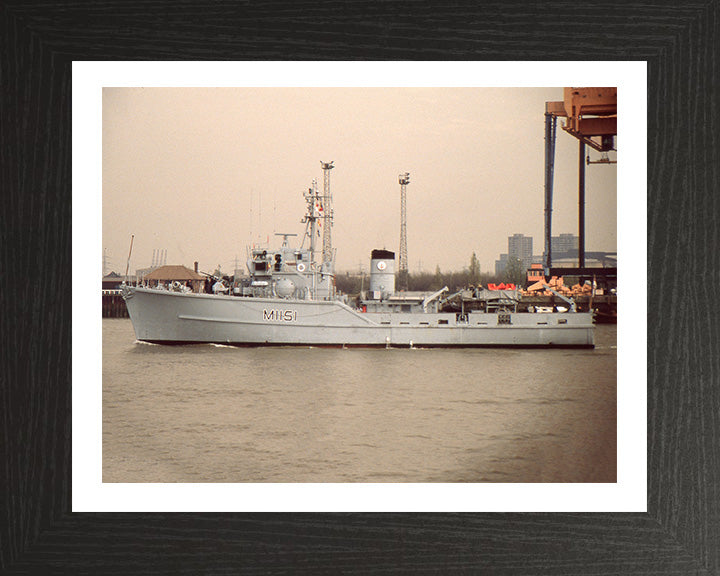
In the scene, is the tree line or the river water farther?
the tree line

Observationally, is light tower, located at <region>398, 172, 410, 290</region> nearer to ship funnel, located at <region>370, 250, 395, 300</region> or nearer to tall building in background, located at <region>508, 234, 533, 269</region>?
ship funnel, located at <region>370, 250, 395, 300</region>

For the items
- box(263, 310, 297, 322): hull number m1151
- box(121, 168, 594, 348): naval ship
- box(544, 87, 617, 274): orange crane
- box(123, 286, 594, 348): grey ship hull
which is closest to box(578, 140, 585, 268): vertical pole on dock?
box(544, 87, 617, 274): orange crane

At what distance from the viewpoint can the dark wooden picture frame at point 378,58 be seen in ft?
9.05

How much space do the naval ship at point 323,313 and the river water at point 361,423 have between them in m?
0.31

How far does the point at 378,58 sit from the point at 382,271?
1.54 metres

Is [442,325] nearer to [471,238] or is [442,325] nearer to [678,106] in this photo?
[471,238]

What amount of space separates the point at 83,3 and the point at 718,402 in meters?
3.21

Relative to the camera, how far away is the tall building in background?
141 inches

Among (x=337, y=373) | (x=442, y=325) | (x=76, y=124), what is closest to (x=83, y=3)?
(x=76, y=124)

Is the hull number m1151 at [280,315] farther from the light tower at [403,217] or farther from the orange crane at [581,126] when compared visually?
the orange crane at [581,126]

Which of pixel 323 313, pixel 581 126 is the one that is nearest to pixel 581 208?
pixel 581 126

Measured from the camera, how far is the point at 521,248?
3.62 m

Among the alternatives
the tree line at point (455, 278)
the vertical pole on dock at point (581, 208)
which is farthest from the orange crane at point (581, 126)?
the tree line at point (455, 278)

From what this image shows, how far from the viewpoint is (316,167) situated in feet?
12.0
